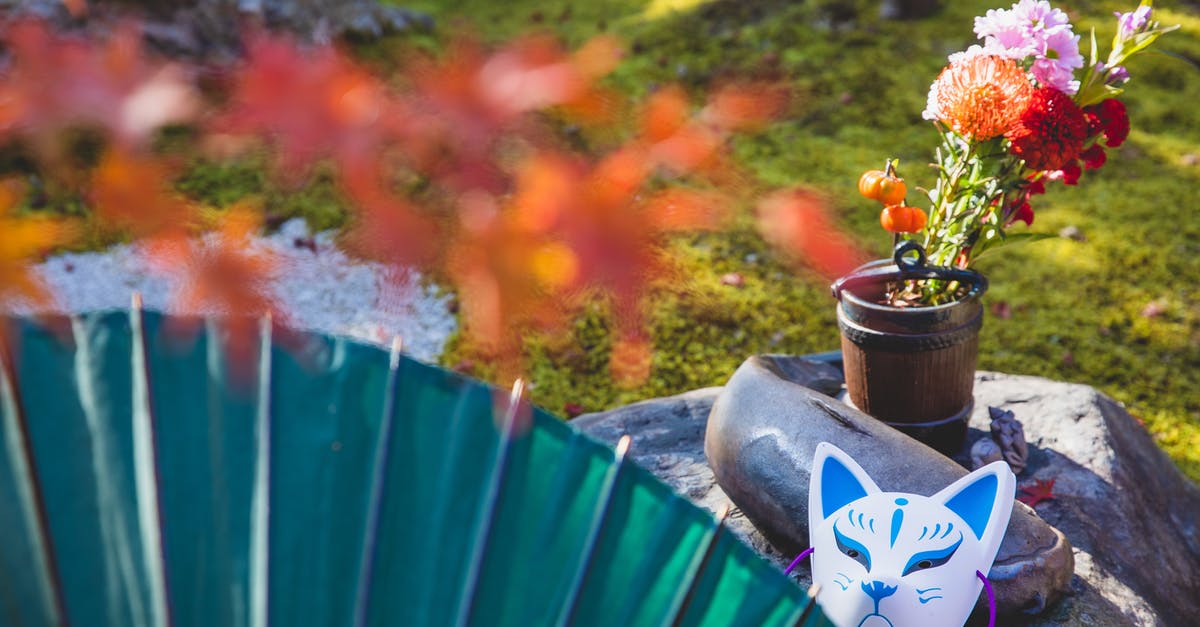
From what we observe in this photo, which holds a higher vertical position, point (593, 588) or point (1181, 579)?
point (593, 588)

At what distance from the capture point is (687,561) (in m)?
1.02

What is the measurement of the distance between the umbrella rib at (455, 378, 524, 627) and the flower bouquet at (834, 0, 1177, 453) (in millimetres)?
1383

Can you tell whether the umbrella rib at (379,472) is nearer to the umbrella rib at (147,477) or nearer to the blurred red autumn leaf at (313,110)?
the umbrella rib at (147,477)

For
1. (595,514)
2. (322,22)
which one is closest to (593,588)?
(595,514)

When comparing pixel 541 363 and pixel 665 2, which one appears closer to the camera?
pixel 541 363

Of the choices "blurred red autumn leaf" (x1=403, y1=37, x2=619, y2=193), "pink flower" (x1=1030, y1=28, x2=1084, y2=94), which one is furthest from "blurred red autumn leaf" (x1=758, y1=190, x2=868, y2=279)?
"pink flower" (x1=1030, y1=28, x2=1084, y2=94)

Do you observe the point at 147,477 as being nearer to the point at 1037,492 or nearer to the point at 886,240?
the point at 1037,492

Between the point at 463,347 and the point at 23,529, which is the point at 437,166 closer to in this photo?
the point at 463,347

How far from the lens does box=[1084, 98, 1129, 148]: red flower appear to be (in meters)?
Result: 2.16

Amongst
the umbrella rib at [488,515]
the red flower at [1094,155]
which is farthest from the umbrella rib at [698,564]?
the red flower at [1094,155]

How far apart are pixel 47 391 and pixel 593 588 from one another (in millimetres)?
657

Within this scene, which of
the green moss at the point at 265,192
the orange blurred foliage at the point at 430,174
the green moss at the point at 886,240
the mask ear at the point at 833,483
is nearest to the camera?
the mask ear at the point at 833,483

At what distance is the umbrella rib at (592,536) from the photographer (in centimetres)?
102

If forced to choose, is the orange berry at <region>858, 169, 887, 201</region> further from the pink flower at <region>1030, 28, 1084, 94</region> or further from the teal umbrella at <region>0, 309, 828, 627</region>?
the teal umbrella at <region>0, 309, 828, 627</region>
